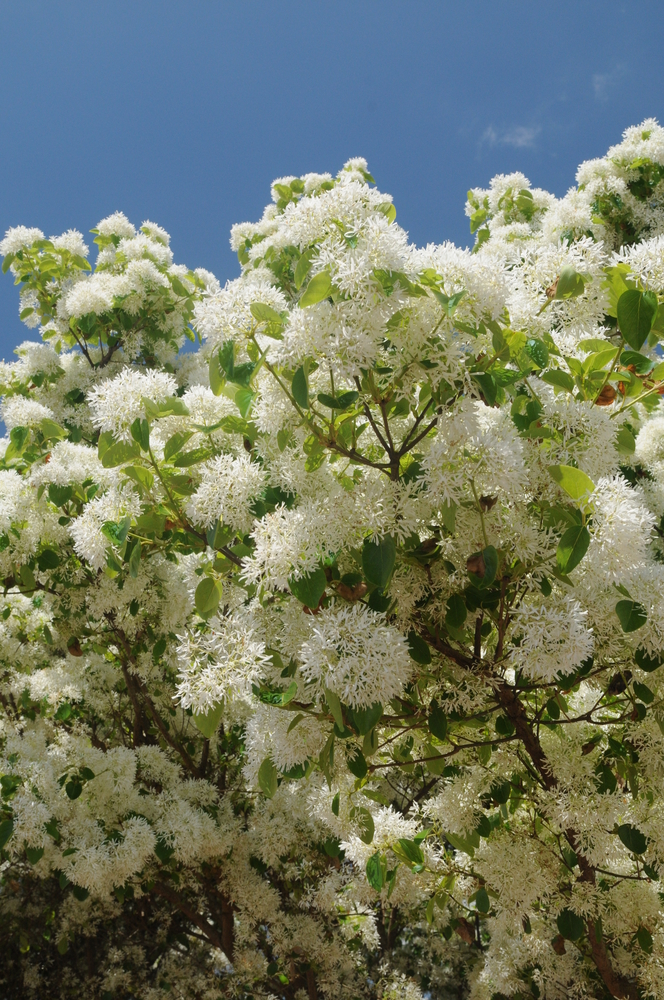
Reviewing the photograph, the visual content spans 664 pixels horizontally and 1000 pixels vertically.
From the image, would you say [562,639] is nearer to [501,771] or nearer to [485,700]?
[485,700]

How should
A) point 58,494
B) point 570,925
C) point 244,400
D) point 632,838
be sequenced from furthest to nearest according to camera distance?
point 58,494 < point 570,925 < point 632,838 < point 244,400

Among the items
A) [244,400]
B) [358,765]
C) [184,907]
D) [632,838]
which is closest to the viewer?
[244,400]

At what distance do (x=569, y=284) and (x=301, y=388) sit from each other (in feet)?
2.24

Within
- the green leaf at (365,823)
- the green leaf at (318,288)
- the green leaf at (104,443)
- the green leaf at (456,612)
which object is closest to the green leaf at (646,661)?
the green leaf at (456,612)

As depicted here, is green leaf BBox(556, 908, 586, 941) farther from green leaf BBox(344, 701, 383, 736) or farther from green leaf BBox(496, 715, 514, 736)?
green leaf BBox(344, 701, 383, 736)

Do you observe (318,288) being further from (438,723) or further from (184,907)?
(184,907)

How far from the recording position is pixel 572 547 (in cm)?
147

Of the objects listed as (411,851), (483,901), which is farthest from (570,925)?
(411,851)

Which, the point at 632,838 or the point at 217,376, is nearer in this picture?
the point at 217,376

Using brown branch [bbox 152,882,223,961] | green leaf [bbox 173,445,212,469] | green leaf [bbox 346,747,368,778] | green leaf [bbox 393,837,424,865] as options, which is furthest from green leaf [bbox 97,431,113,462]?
brown branch [bbox 152,882,223,961]

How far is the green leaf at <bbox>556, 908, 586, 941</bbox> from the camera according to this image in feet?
7.43

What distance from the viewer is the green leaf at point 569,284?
61.6 inches

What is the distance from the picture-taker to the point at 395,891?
8.55ft

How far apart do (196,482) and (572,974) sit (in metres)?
3.28
